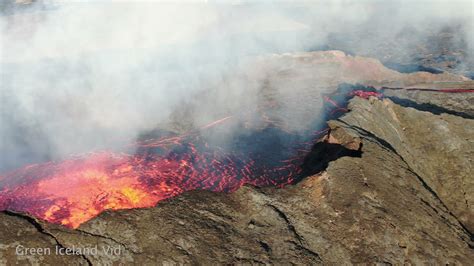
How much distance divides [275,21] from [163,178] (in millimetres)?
32453

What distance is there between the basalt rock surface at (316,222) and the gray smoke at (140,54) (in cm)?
552

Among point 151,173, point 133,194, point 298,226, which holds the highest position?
point 298,226

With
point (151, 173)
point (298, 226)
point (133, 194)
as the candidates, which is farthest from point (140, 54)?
point (298, 226)

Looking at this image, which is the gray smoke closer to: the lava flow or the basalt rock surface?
the lava flow

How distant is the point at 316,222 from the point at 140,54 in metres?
17.4

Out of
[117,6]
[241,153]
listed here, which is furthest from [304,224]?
[117,6]

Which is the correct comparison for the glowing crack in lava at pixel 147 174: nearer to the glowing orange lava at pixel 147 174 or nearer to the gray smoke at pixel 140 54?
the glowing orange lava at pixel 147 174

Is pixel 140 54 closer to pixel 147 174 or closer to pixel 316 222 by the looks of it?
pixel 147 174

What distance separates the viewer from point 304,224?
6152 mm

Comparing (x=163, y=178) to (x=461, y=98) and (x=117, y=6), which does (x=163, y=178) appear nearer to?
(x=461, y=98)

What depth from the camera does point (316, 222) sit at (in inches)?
244

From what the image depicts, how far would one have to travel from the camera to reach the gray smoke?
39.5 ft

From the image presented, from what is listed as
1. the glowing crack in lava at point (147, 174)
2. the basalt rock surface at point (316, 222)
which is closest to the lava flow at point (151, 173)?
the glowing crack in lava at point (147, 174)

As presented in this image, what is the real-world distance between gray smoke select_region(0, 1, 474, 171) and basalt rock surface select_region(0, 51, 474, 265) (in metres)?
5.52
